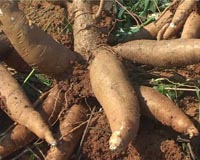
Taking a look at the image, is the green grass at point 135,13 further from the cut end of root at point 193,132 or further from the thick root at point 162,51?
the cut end of root at point 193,132

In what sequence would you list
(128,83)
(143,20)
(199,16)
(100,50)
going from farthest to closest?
(143,20) < (199,16) < (100,50) < (128,83)

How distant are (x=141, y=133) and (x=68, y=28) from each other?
2.47ft

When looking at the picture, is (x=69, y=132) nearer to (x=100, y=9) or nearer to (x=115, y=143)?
(x=115, y=143)

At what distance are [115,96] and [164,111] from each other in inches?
10.0

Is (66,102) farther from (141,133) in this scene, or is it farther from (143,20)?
(143,20)

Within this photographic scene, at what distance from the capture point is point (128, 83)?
253 cm

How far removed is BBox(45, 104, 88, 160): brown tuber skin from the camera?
2.55 m

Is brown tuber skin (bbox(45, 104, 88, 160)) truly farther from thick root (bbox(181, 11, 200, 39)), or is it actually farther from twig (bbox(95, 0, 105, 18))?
thick root (bbox(181, 11, 200, 39))

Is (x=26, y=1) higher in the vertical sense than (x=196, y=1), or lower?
higher

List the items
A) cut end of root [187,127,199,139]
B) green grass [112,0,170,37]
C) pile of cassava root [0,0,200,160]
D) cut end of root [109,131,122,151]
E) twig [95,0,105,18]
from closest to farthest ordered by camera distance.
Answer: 1. cut end of root [109,131,122,151]
2. cut end of root [187,127,199,139]
3. pile of cassava root [0,0,200,160]
4. twig [95,0,105,18]
5. green grass [112,0,170,37]

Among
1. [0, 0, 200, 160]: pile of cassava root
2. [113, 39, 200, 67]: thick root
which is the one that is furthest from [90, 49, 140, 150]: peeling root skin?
[113, 39, 200, 67]: thick root

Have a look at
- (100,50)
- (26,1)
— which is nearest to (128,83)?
(100,50)

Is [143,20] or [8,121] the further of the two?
[143,20]

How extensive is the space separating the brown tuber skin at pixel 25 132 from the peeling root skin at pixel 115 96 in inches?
9.5
